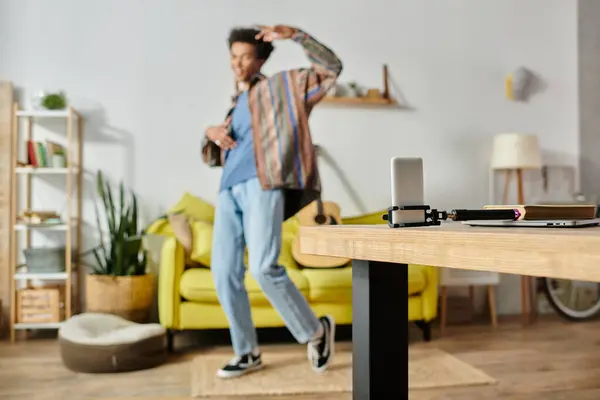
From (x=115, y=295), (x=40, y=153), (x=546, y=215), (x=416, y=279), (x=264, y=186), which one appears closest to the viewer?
(x=546, y=215)

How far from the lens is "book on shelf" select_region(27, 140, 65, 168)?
12.0 feet

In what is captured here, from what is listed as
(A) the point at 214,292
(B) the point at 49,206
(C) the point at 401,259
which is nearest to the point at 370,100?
(A) the point at 214,292

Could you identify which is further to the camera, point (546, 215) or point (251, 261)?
point (251, 261)

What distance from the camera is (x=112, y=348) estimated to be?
2715 millimetres

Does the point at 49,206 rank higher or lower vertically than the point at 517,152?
lower

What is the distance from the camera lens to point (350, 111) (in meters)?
4.29

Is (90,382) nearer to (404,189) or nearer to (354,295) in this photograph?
(354,295)

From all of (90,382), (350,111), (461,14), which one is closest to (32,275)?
(90,382)

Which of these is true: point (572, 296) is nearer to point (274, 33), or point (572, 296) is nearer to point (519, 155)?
point (519, 155)

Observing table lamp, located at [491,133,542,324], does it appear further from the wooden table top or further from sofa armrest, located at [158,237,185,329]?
the wooden table top

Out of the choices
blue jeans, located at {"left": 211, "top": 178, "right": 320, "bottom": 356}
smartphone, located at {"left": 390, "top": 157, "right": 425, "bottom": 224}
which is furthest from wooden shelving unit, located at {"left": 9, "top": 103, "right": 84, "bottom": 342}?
smartphone, located at {"left": 390, "top": 157, "right": 425, "bottom": 224}

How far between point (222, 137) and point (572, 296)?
9.12ft

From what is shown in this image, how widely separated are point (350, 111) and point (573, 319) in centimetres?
192

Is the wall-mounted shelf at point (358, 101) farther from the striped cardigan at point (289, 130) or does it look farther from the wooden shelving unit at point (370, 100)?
the striped cardigan at point (289, 130)
